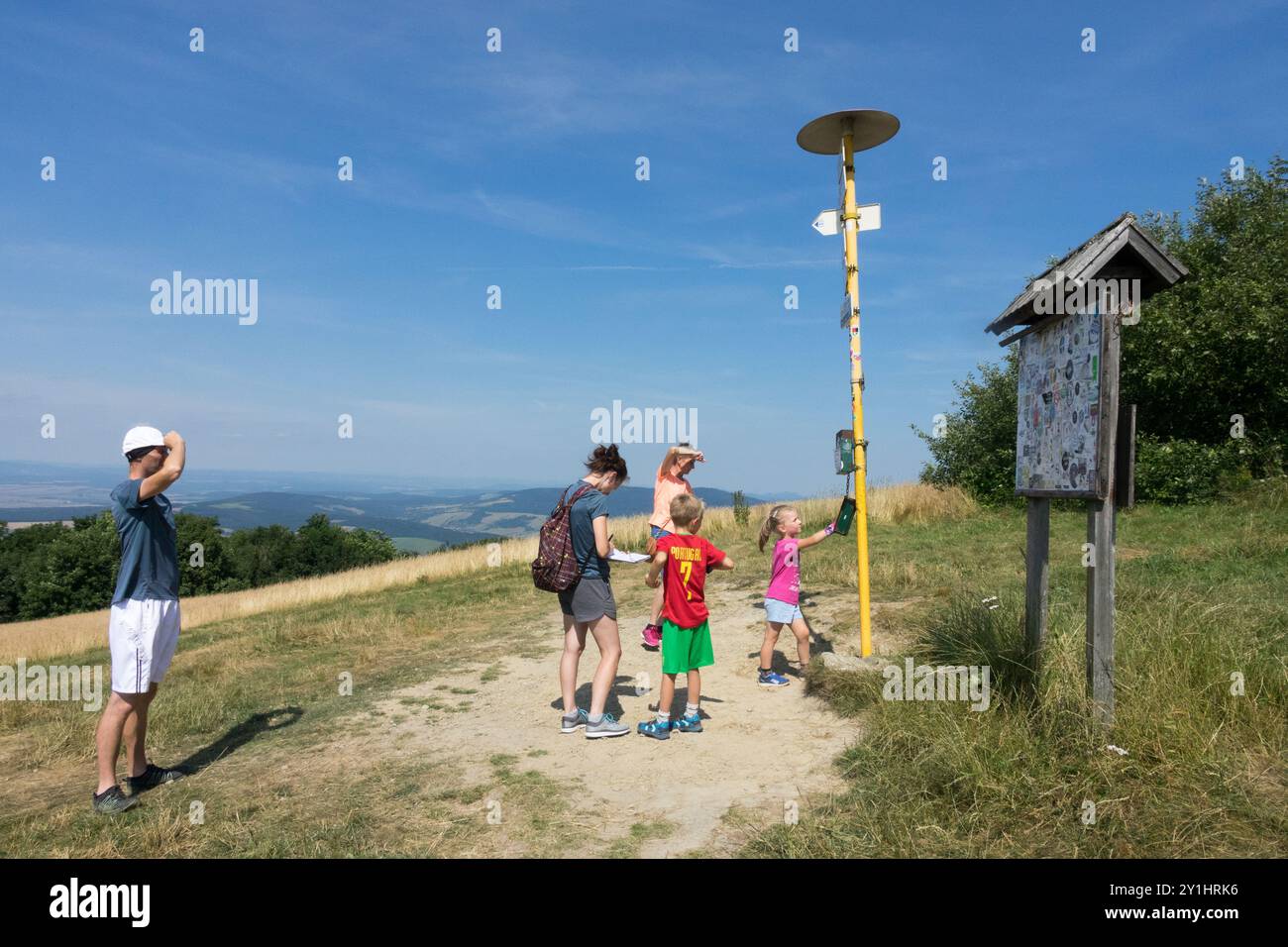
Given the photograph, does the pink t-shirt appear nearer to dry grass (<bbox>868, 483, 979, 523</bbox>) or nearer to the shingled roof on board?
the shingled roof on board

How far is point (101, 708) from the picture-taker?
6996mm

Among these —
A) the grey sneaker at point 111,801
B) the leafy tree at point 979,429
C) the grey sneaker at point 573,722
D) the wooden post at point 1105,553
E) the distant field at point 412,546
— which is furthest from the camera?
the distant field at point 412,546

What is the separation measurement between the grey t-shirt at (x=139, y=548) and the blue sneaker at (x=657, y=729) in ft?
9.51

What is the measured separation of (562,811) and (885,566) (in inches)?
252

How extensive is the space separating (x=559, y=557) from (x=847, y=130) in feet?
13.0

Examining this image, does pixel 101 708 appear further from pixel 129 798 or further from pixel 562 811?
pixel 562 811

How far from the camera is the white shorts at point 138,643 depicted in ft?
14.7

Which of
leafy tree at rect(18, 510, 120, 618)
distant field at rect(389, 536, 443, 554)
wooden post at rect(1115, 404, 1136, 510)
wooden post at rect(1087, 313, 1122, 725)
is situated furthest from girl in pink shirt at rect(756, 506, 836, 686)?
distant field at rect(389, 536, 443, 554)

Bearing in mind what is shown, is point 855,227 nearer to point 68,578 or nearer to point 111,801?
point 111,801

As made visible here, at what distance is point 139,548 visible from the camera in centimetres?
458

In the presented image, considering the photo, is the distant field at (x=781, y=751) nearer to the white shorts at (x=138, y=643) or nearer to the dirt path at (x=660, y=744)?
the dirt path at (x=660, y=744)

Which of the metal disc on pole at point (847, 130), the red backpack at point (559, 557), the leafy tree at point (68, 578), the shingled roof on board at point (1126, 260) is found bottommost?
the leafy tree at point (68, 578)

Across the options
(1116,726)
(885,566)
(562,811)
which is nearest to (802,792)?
(562,811)

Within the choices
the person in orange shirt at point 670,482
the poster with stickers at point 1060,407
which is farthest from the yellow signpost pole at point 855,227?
the person in orange shirt at point 670,482
